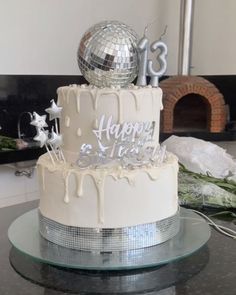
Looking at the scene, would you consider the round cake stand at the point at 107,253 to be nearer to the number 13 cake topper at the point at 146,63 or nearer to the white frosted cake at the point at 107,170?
the white frosted cake at the point at 107,170

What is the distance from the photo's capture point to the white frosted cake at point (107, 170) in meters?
1.03

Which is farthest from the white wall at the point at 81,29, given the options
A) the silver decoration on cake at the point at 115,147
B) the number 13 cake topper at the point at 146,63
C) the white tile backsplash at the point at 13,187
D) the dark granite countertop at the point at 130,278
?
the dark granite countertop at the point at 130,278

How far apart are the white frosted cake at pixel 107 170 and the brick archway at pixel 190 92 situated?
198 cm

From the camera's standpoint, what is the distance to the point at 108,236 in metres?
1.03

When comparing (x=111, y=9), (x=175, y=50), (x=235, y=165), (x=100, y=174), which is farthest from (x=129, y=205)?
(x=175, y=50)

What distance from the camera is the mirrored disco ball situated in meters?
1.07

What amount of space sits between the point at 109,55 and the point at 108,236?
16.9 inches

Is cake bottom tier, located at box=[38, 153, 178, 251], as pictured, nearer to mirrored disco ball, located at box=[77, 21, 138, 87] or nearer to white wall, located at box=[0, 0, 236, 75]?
mirrored disco ball, located at box=[77, 21, 138, 87]

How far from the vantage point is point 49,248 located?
3.38ft

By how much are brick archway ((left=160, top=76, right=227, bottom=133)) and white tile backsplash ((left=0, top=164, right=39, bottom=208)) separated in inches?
41.4

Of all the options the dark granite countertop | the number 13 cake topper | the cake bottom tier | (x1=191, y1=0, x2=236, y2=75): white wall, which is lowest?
the dark granite countertop

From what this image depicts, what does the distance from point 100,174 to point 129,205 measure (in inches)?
4.0

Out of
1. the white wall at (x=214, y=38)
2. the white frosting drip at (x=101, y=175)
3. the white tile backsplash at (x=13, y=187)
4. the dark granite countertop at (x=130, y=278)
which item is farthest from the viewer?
the white wall at (x=214, y=38)

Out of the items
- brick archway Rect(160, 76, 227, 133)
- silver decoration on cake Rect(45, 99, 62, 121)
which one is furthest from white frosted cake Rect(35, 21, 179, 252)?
brick archway Rect(160, 76, 227, 133)
